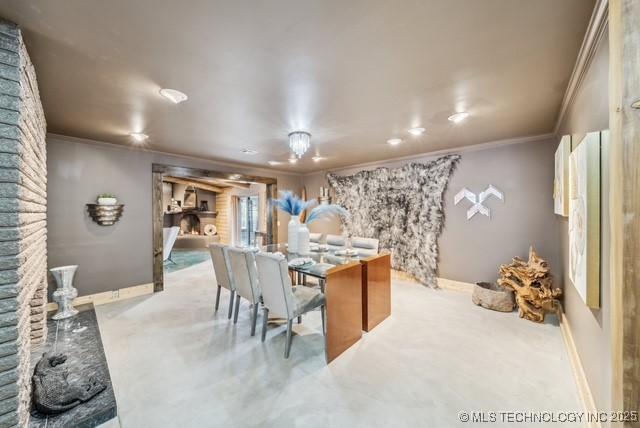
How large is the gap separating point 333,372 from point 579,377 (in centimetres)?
185

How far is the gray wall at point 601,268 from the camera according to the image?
1.31m

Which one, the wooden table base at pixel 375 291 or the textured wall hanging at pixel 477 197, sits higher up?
the textured wall hanging at pixel 477 197

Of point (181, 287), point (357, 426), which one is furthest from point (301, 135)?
point (181, 287)

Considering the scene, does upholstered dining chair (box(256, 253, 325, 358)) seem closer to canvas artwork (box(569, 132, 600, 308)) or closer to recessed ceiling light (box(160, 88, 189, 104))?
recessed ceiling light (box(160, 88, 189, 104))

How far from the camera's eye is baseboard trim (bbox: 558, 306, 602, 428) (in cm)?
160

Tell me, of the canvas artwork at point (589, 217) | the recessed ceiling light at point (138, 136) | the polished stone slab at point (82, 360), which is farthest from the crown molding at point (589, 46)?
the recessed ceiling light at point (138, 136)

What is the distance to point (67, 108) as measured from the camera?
2.50m

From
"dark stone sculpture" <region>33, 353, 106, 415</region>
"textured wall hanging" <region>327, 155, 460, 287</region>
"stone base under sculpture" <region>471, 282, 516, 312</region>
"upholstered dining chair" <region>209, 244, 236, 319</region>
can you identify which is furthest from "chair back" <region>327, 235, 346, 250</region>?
"dark stone sculpture" <region>33, 353, 106, 415</region>

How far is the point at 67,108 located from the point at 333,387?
139 inches

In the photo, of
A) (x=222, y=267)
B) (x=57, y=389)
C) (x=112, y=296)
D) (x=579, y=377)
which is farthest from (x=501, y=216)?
(x=112, y=296)

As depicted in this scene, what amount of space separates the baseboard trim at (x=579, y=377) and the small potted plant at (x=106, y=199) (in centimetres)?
532

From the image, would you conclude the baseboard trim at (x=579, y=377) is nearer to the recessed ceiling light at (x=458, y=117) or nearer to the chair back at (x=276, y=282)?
the chair back at (x=276, y=282)

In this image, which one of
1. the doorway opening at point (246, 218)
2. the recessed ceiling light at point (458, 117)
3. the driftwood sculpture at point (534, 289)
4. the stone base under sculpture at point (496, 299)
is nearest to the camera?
the recessed ceiling light at point (458, 117)

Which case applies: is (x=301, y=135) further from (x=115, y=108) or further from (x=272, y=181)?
(x=272, y=181)
